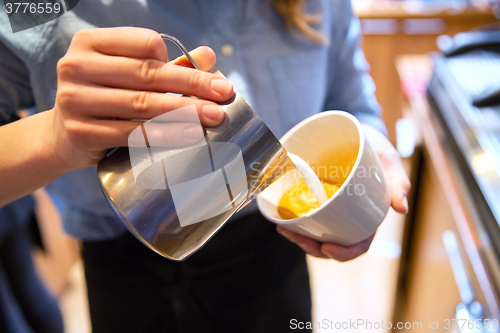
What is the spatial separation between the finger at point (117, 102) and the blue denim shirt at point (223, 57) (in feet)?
0.49

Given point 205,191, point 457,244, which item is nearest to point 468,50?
point 457,244

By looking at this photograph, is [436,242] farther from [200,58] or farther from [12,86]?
[12,86]

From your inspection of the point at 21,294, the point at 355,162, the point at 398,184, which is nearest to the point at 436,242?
the point at 398,184

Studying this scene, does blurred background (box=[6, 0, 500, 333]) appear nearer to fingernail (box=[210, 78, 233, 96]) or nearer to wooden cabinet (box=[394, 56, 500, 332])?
wooden cabinet (box=[394, 56, 500, 332])

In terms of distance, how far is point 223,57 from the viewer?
465 millimetres

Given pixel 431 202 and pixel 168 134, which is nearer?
pixel 168 134

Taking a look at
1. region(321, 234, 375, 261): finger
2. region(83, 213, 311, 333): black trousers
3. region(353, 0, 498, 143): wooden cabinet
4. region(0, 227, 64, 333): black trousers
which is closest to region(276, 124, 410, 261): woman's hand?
region(321, 234, 375, 261): finger

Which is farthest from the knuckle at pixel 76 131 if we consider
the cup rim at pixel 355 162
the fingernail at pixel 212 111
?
the cup rim at pixel 355 162

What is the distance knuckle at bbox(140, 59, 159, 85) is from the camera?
0.27 metres

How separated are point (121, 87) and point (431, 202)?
84 centimetres

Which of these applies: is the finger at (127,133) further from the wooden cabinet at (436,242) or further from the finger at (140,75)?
the wooden cabinet at (436,242)

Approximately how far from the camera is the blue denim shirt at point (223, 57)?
1.27 ft

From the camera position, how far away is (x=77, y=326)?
1.32m

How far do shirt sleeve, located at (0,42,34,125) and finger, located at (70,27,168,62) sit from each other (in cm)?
18
